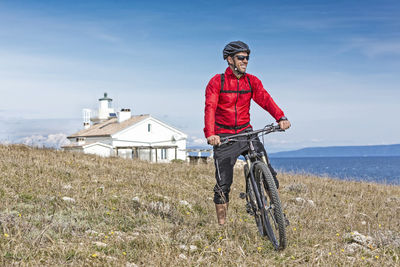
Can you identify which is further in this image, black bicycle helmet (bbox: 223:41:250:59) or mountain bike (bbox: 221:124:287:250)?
black bicycle helmet (bbox: 223:41:250:59)

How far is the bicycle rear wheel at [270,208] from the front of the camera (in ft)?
14.6

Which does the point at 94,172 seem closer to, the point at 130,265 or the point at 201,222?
the point at 201,222

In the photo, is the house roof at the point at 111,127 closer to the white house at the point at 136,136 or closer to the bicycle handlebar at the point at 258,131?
the white house at the point at 136,136

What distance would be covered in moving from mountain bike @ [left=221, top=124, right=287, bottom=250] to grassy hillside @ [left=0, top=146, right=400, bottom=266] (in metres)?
0.20

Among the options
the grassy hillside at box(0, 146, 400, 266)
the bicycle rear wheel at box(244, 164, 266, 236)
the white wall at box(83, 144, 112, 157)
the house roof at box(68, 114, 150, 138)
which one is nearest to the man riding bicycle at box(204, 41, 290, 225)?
the bicycle rear wheel at box(244, 164, 266, 236)

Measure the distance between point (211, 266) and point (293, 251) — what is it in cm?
114

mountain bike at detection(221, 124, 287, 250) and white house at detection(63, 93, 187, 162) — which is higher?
white house at detection(63, 93, 187, 162)

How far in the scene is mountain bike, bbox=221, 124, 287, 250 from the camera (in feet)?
14.7

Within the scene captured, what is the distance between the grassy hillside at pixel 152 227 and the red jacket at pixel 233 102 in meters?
1.42

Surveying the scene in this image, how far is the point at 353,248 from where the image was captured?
4.78m

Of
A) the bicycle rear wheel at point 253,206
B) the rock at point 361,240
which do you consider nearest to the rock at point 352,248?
the rock at point 361,240


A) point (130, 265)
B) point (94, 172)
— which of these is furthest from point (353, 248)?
point (94, 172)

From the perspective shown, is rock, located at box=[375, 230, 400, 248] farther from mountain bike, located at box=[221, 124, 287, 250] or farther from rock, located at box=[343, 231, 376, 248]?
mountain bike, located at box=[221, 124, 287, 250]

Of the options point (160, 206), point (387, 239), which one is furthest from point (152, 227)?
point (387, 239)
